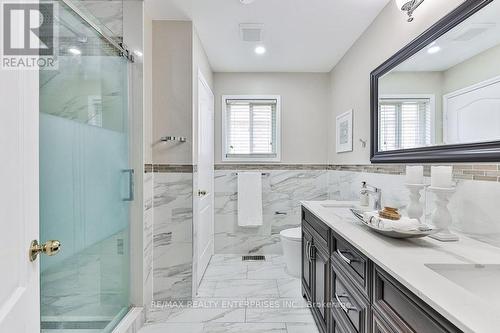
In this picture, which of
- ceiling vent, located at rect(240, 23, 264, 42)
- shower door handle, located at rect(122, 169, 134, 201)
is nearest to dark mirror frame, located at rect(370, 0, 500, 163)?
ceiling vent, located at rect(240, 23, 264, 42)

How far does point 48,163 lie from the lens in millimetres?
1196

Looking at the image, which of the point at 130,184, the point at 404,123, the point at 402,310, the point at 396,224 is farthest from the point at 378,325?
the point at 130,184

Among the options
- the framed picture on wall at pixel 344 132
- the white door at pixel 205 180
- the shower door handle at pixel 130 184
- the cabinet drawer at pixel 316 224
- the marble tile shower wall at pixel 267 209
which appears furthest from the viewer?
the marble tile shower wall at pixel 267 209

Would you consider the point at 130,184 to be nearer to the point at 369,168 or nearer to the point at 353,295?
the point at 353,295

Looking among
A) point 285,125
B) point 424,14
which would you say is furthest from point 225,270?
point 424,14

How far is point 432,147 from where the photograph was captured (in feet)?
4.91

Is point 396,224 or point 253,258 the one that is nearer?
point 396,224

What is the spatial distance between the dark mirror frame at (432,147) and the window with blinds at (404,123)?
5 cm

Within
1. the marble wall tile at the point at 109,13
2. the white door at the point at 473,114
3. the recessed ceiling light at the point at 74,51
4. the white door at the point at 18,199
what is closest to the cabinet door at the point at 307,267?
the white door at the point at 473,114

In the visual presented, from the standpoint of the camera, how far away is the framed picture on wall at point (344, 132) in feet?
8.87

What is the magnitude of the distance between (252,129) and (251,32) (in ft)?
4.36

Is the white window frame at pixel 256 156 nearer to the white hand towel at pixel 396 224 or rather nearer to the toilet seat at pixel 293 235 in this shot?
the toilet seat at pixel 293 235

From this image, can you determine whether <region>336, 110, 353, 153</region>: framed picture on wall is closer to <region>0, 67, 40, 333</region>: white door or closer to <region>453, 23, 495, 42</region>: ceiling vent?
<region>453, 23, 495, 42</region>: ceiling vent

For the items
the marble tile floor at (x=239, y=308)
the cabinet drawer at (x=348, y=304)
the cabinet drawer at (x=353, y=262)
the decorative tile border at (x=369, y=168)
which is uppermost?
the decorative tile border at (x=369, y=168)
